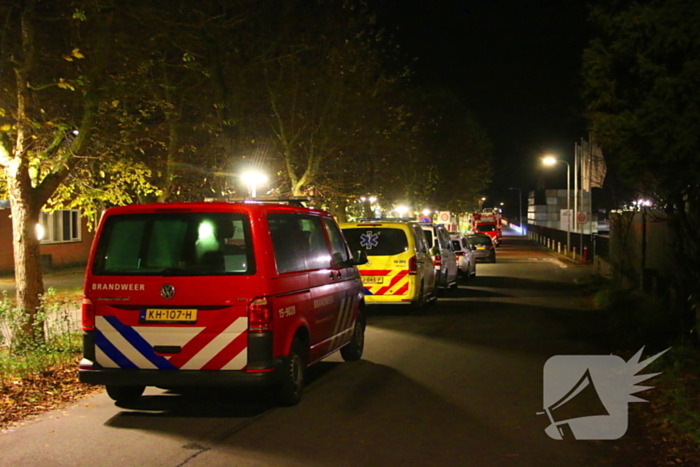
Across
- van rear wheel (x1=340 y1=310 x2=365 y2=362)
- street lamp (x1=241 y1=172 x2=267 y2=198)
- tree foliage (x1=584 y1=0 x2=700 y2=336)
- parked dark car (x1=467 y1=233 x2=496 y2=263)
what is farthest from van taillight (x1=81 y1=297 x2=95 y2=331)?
parked dark car (x1=467 y1=233 x2=496 y2=263)

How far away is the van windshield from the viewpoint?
25.6 ft

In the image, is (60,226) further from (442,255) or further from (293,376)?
(293,376)

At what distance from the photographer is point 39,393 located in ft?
29.4

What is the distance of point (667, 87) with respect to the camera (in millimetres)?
8922

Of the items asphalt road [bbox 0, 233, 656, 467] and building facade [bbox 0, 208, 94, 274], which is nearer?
asphalt road [bbox 0, 233, 656, 467]

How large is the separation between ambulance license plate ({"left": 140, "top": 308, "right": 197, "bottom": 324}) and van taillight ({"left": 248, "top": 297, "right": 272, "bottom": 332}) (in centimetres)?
55

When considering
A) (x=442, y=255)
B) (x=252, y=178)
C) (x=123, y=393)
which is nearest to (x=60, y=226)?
(x=252, y=178)

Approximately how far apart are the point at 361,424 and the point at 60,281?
73.3 feet

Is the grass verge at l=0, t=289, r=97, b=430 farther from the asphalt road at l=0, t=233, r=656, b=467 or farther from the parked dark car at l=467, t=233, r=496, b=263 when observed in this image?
the parked dark car at l=467, t=233, r=496, b=263

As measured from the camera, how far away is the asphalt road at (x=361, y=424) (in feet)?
21.4

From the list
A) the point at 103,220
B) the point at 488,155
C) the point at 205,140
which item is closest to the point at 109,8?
the point at 103,220

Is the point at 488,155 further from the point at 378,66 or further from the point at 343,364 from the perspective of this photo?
the point at 343,364

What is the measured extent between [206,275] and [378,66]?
23886mm

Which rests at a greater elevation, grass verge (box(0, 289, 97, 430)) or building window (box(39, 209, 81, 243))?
building window (box(39, 209, 81, 243))
